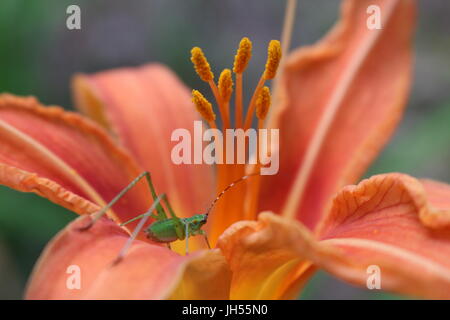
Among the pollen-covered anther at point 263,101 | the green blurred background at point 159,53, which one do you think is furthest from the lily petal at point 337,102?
the green blurred background at point 159,53

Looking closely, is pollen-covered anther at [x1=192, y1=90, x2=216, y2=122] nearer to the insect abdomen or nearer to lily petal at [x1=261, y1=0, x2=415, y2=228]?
the insect abdomen

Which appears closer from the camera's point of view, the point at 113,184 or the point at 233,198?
the point at 233,198

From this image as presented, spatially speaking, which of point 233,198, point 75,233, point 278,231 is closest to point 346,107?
point 233,198

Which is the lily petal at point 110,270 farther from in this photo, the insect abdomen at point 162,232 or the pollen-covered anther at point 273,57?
the pollen-covered anther at point 273,57

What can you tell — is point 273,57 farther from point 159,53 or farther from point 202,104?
point 159,53

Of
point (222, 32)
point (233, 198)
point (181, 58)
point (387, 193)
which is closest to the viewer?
point (387, 193)

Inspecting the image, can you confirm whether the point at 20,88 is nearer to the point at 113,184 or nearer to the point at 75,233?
the point at 113,184
